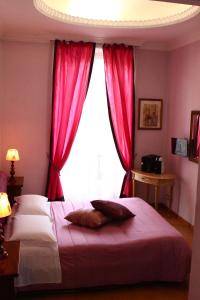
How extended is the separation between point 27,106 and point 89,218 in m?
2.24

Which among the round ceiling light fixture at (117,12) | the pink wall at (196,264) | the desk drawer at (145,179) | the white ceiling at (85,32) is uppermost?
the white ceiling at (85,32)

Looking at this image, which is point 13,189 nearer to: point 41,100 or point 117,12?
point 41,100

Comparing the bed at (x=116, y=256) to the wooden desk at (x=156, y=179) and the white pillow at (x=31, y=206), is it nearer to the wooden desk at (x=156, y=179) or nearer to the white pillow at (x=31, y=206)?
the white pillow at (x=31, y=206)

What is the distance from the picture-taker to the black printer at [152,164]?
464 centimetres

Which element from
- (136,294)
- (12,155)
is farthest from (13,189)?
(136,294)

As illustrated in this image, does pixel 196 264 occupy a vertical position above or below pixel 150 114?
below

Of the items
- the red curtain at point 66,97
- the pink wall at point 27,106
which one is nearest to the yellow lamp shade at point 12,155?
the pink wall at point 27,106

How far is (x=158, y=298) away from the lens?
8.68 ft

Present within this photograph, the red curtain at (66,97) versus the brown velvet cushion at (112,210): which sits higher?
the red curtain at (66,97)

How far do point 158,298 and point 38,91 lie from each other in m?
3.23

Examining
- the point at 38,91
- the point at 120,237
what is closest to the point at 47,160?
the point at 38,91

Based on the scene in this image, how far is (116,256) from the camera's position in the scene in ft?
8.68

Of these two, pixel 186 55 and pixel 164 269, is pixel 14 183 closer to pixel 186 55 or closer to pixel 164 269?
pixel 164 269

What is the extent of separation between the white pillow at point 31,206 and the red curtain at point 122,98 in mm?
1794
